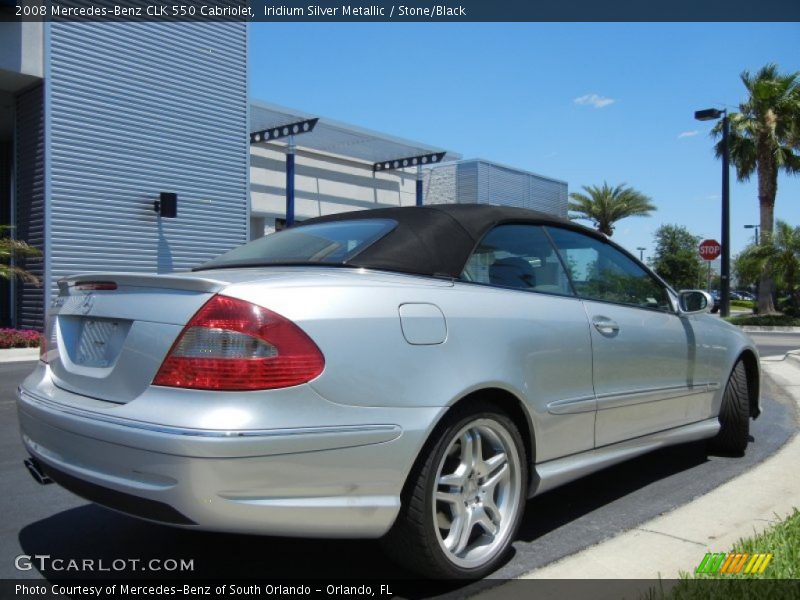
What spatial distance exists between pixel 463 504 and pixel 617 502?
4.79 ft

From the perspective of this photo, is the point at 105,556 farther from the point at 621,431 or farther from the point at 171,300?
the point at 621,431

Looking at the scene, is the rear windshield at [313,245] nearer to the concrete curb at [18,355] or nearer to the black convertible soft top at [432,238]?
the black convertible soft top at [432,238]

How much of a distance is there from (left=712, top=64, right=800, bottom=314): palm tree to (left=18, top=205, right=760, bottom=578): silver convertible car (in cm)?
2555

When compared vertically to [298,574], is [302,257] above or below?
above

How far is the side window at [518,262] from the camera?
10.5 ft

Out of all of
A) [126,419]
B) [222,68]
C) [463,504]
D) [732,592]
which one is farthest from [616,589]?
[222,68]

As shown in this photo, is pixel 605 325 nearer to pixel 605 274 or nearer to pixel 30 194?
pixel 605 274

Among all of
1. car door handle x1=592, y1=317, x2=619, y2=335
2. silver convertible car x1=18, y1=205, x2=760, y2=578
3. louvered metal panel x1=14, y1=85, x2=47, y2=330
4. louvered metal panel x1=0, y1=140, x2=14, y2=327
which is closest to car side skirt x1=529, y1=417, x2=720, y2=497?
silver convertible car x1=18, y1=205, x2=760, y2=578

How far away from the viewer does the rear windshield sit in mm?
3137

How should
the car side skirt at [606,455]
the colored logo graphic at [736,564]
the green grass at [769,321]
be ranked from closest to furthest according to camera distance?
1. the colored logo graphic at [736,564]
2. the car side skirt at [606,455]
3. the green grass at [769,321]

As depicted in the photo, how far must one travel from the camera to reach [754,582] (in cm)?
250

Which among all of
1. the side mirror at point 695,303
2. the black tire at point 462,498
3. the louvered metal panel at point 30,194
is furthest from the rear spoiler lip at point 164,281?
the louvered metal panel at point 30,194

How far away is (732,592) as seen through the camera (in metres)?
2.42

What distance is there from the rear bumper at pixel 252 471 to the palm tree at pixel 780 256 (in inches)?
1039
